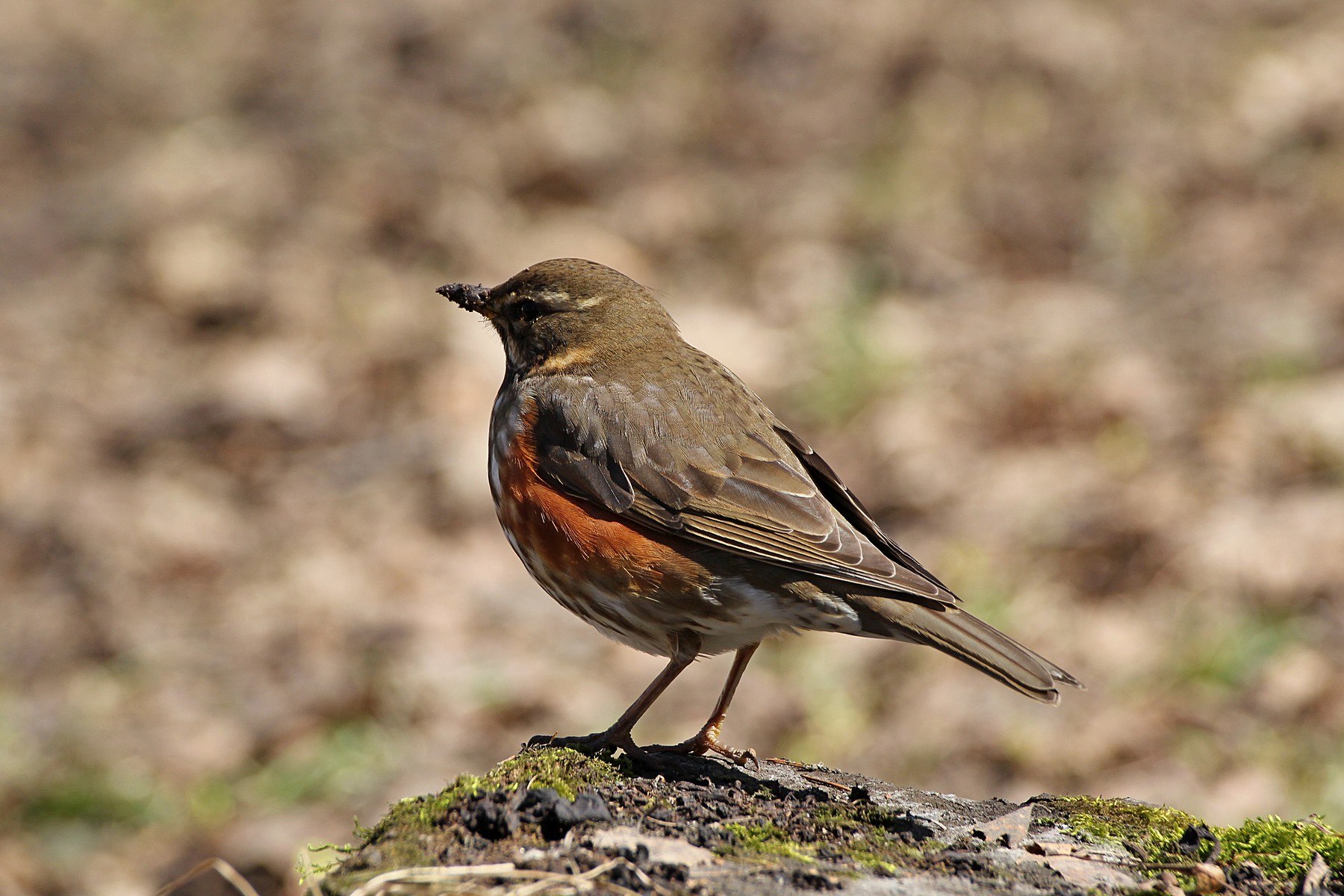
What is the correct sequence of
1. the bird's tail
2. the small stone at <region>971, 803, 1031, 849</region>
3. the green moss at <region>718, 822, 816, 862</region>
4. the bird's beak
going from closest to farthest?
the green moss at <region>718, 822, 816, 862</region>
the small stone at <region>971, 803, 1031, 849</region>
the bird's tail
the bird's beak

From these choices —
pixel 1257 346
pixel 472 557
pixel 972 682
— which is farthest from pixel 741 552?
pixel 1257 346

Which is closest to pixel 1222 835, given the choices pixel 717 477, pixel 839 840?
pixel 839 840

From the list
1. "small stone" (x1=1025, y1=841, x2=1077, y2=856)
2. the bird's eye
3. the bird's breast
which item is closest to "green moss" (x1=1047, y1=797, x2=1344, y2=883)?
"small stone" (x1=1025, y1=841, x2=1077, y2=856)

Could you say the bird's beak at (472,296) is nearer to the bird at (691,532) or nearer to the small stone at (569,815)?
the bird at (691,532)

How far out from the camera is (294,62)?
11.5m

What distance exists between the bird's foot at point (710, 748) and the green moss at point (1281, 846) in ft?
4.29

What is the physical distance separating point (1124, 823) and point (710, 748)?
1301mm

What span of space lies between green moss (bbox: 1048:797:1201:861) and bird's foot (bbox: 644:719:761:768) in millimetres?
893

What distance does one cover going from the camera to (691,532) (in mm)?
4301

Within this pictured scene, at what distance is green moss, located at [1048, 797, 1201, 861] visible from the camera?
332cm

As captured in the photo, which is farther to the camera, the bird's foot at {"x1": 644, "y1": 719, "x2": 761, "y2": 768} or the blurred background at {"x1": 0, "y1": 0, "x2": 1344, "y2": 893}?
the blurred background at {"x1": 0, "y1": 0, "x2": 1344, "y2": 893}

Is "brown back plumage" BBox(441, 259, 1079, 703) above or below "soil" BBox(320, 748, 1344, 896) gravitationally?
above

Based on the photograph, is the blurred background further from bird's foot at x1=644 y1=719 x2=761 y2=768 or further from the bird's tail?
the bird's tail

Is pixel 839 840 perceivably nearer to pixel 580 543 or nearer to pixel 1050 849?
pixel 1050 849
